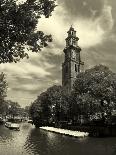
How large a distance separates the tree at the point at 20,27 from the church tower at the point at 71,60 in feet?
479

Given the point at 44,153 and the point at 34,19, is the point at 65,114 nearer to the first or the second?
the point at 44,153

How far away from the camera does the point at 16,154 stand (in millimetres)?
38031

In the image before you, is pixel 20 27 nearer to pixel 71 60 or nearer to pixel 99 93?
pixel 99 93

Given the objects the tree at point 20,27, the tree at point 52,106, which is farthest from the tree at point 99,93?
the tree at point 20,27

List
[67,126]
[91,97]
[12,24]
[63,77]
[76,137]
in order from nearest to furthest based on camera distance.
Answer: [12,24] < [76,137] < [91,97] < [67,126] < [63,77]

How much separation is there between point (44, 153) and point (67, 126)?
194ft

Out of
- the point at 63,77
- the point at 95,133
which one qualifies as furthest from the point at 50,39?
the point at 63,77

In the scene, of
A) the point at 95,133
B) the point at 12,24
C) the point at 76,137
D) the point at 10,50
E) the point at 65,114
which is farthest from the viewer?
the point at 65,114

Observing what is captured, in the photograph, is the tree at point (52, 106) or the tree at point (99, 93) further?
the tree at point (52, 106)

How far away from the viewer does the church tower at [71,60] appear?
17775 centimetres

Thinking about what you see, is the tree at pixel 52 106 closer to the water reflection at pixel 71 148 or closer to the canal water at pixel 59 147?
the canal water at pixel 59 147

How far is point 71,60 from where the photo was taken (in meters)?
180

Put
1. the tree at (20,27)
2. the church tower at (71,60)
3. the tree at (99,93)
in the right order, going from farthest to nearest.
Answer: the church tower at (71,60) < the tree at (99,93) < the tree at (20,27)

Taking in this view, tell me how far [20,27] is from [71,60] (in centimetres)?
15336
